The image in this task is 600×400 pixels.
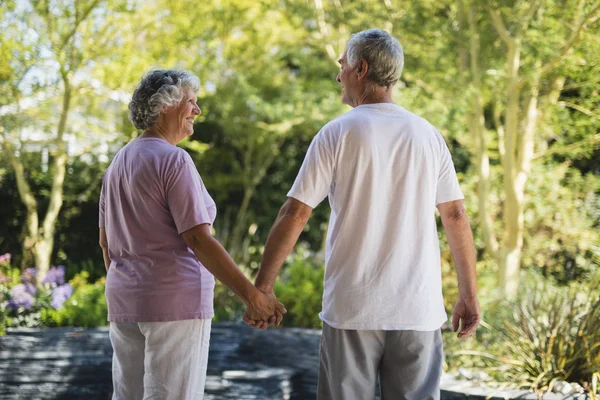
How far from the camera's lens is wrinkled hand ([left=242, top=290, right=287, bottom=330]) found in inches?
93.2

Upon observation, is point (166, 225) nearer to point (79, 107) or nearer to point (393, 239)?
→ point (393, 239)

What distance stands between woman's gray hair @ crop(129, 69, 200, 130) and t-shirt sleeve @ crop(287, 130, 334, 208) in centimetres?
49

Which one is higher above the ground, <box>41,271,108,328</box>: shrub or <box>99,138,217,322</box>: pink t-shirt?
<box>99,138,217,322</box>: pink t-shirt

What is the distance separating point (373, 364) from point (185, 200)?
0.72 meters

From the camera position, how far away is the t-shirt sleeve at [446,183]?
2418mm

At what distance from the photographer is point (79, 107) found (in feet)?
31.7

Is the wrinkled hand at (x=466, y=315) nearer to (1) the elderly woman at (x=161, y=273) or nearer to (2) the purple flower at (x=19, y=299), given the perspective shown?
(1) the elderly woman at (x=161, y=273)

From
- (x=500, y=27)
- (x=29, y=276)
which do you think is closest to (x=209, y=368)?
(x=29, y=276)

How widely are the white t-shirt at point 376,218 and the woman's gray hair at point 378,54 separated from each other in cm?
11

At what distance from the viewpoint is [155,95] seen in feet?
7.89

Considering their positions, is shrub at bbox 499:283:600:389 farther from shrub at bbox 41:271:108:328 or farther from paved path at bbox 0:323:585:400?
shrub at bbox 41:271:108:328

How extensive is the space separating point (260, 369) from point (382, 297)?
2.89 meters

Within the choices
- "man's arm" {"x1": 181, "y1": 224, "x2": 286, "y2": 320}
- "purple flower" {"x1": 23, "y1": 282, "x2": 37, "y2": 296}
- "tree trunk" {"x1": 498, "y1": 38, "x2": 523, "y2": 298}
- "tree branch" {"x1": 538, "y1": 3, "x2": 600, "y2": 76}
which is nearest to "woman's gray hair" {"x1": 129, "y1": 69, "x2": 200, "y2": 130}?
"man's arm" {"x1": 181, "y1": 224, "x2": 286, "y2": 320}

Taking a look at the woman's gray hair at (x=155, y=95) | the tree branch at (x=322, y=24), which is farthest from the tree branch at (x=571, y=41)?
the woman's gray hair at (x=155, y=95)
